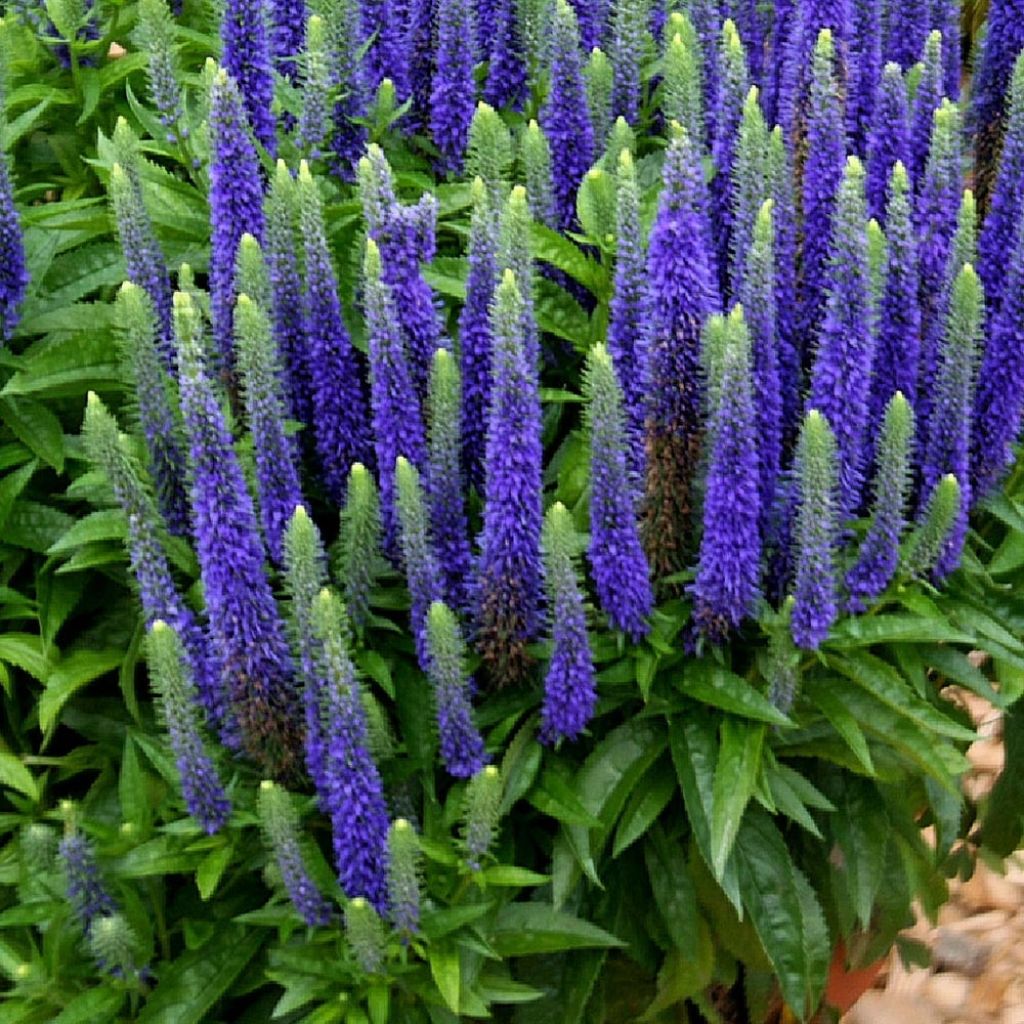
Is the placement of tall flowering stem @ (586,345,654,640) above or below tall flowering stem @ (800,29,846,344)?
below

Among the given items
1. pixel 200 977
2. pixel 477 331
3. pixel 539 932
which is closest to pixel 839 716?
pixel 539 932

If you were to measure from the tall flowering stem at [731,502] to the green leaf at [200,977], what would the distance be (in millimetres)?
999

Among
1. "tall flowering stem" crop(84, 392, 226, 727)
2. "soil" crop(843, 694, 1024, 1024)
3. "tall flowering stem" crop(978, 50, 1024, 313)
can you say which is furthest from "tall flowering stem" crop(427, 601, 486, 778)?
"soil" crop(843, 694, 1024, 1024)

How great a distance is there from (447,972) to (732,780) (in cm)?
57

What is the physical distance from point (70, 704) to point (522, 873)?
1068 millimetres

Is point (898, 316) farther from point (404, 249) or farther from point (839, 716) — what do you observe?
point (404, 249)

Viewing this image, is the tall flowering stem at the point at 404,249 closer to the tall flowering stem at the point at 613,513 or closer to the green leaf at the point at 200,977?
the tall flowering stem at the point at 613,513

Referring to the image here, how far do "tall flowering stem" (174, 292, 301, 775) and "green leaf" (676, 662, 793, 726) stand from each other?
72cm

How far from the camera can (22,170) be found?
3498mm

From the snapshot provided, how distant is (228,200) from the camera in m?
2.55

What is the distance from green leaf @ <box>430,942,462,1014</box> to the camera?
2238mm

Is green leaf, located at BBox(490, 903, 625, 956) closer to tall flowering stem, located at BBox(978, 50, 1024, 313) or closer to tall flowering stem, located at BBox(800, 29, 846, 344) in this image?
tall flowering stem, located at BBox(800, 29, 846, 344)

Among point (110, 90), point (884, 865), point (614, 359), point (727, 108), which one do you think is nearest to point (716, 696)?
point (614, 359)

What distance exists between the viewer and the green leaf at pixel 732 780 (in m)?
2.33
